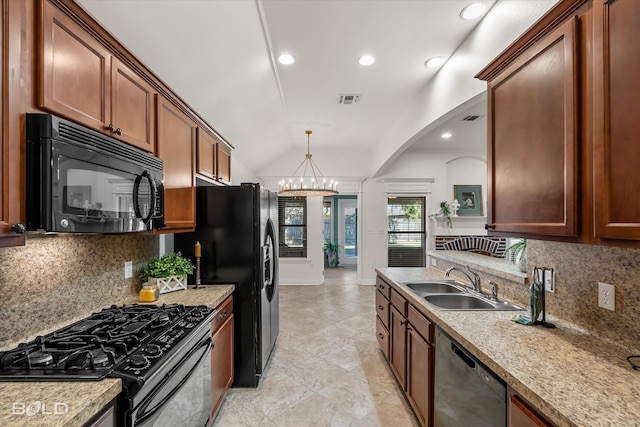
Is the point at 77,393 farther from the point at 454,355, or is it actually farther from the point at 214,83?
the point at 214,83

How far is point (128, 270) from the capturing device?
2.25 metres

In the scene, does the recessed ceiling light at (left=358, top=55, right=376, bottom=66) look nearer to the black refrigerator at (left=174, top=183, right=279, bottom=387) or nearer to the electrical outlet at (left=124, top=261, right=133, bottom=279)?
the black refrigerator at (left=174, top=183, right=279, bottom=387)

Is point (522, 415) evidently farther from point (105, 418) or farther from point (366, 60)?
point (366, 60)

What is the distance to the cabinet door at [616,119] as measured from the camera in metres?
0.98

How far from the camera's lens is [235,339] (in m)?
2.65

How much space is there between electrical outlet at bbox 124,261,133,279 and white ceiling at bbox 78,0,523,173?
1.41 m

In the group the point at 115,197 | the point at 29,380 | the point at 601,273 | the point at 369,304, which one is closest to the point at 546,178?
the point at 601,273

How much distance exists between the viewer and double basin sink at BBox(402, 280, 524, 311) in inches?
81.2

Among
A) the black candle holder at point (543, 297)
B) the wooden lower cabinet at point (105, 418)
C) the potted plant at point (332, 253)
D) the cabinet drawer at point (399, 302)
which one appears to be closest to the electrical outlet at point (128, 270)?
the wooden lower cabinet at point (105, 418)

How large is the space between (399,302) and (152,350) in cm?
184

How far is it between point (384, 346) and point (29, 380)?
2.69 m

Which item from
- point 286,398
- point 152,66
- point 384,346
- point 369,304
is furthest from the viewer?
point 369,304

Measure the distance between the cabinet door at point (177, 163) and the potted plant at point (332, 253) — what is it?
702cm

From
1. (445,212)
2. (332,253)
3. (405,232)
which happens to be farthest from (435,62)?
(332,253)
